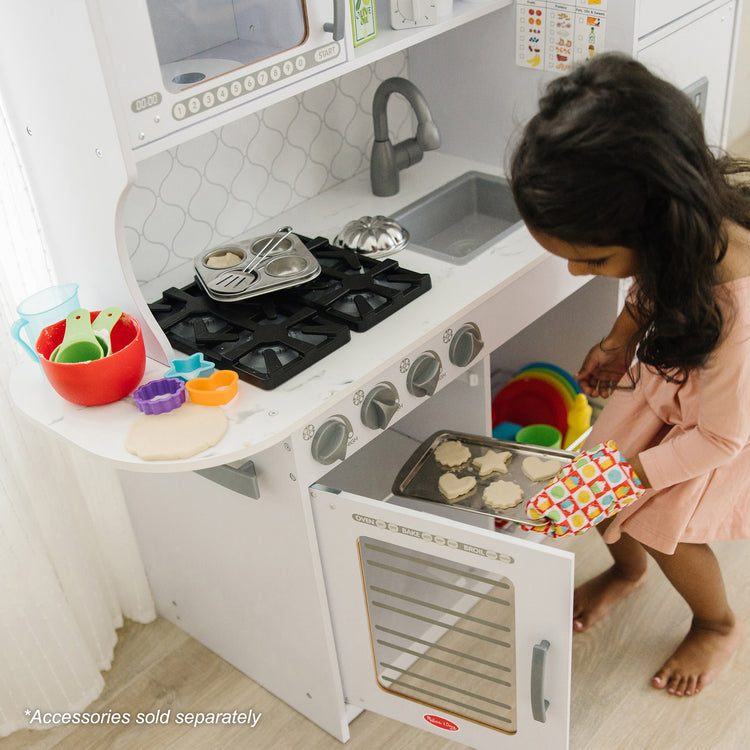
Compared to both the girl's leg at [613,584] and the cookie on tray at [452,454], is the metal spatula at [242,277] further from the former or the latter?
Result: the girl's leg at [613,584]

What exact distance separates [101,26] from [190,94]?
180 millimetres

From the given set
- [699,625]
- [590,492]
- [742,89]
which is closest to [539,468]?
[590,492]

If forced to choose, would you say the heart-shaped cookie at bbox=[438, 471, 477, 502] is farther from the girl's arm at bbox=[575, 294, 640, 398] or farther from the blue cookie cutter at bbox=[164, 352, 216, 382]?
the blue cookie cutter at bbox=[164, 352, 216, 382]

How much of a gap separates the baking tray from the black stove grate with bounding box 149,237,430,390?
0.31 metres

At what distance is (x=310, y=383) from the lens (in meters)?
1.46

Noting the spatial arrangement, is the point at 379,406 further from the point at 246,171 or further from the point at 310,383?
the point at 246,171

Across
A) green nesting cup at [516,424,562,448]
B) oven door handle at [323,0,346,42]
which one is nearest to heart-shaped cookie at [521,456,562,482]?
green nesting cup at [516,424,562,448]

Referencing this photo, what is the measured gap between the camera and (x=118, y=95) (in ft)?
4.11

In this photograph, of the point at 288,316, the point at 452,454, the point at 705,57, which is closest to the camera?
the point at 288,316

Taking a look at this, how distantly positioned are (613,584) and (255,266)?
3.29ft

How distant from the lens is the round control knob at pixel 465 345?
1.65m

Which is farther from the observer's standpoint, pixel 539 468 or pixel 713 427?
pixel 539 468

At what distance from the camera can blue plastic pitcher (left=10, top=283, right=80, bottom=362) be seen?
4.90 feet

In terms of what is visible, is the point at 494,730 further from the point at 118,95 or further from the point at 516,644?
the point at 118,95
